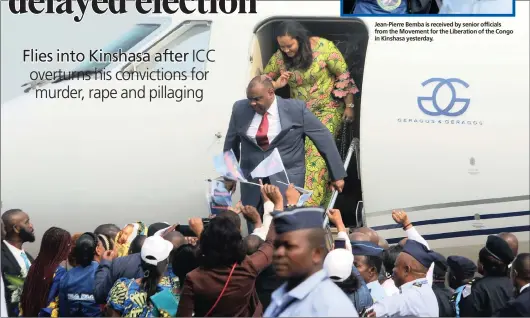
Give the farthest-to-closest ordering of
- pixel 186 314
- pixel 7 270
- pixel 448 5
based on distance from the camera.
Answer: pixel 448 5 → pixel 7 270 → pixel 186 314

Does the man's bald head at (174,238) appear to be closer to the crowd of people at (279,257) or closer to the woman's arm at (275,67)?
the crowd of people at (279,257)

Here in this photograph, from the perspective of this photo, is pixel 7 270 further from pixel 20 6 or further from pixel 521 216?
pixel 521 216

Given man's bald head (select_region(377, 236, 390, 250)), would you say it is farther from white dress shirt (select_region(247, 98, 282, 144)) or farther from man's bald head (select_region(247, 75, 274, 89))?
man's bald head (select_region(247, 75, 274, 89))

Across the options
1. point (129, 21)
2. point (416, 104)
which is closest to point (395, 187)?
point (416, 104)

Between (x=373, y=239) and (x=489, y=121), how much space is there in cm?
A: 155

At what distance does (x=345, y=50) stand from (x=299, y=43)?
504 mm

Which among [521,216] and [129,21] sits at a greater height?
[129,21]

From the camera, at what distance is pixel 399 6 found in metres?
8.26

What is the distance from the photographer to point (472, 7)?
8227 millimetres

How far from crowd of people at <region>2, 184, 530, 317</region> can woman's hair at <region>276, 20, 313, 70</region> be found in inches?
50.8

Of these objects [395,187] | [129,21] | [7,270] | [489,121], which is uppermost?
[129,21]

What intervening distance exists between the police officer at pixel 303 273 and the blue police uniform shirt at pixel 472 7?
4.19 meters

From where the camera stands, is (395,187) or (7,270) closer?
(7,270)

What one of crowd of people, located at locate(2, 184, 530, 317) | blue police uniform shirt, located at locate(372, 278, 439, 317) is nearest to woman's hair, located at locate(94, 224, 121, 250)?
crowd of people, located at locate(2, 184, 530, 317)
